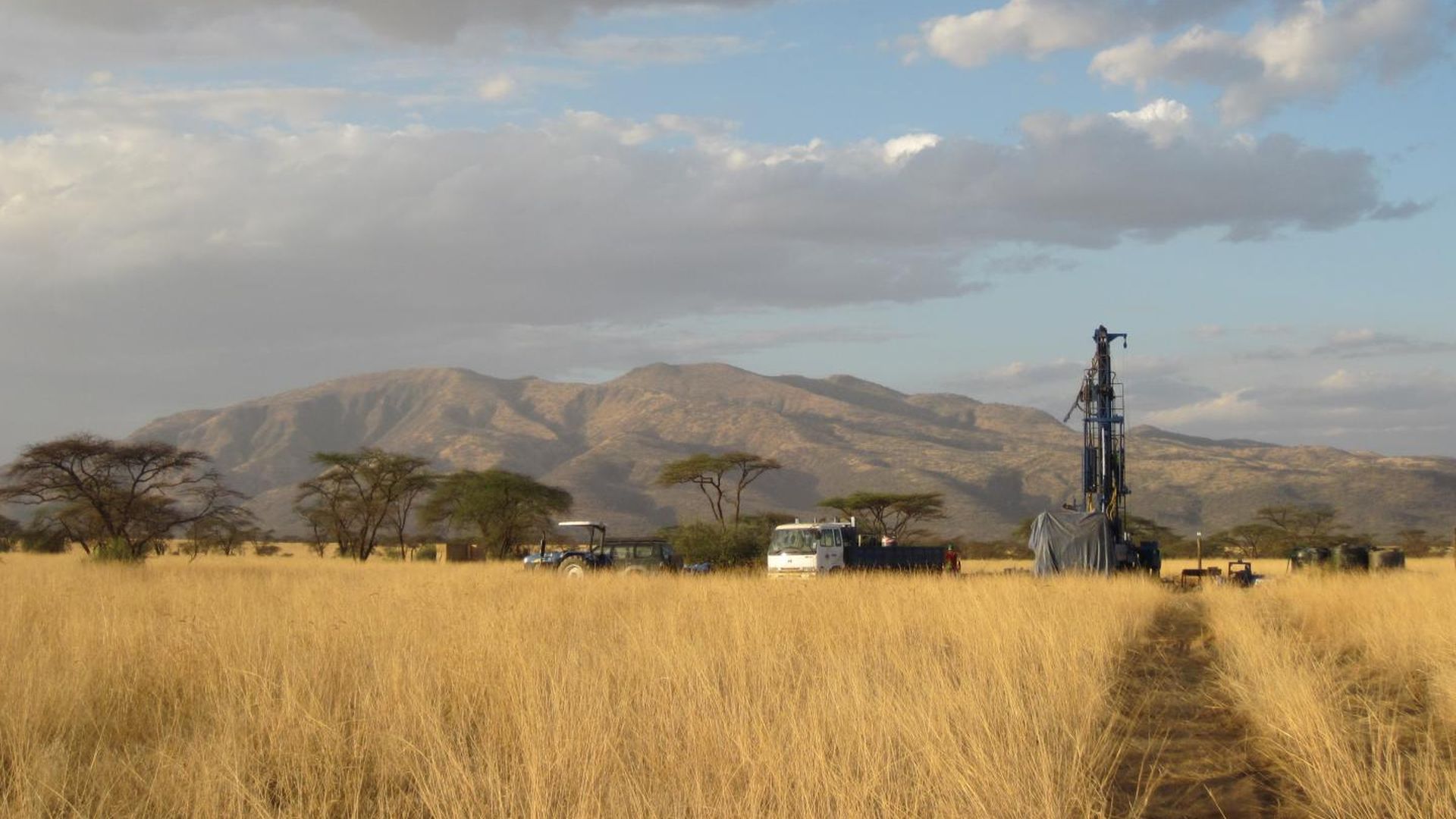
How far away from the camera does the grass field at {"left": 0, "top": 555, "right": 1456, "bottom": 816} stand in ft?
20.3

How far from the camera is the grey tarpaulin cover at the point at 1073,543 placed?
1243 inches

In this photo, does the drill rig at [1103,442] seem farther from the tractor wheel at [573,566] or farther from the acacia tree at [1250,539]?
the acacia tree at [1250,539]

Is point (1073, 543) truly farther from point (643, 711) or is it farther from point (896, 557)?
point (643, 711)

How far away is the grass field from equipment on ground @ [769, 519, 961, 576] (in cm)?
1274

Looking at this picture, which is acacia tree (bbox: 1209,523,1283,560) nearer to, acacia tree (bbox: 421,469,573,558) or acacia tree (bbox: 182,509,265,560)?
acacia tree (bbox: 421,469,573,558)

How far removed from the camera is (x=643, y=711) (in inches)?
326

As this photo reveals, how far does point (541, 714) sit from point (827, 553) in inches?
828

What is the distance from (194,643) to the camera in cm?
1055

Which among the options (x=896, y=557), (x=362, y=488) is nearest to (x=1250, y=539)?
(x=362, y=488)

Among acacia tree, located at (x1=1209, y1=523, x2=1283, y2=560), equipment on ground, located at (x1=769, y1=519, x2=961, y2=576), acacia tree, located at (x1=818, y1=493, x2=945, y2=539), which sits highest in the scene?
acacia tree, located at (x1=818, y1=493, x2=945, y2=539)

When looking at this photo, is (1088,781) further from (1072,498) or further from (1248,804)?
(1072,498)

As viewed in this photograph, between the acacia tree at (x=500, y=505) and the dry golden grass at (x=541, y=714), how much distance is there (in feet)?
149

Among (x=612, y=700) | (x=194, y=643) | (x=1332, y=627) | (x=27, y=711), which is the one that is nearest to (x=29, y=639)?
(x=194, y=643)

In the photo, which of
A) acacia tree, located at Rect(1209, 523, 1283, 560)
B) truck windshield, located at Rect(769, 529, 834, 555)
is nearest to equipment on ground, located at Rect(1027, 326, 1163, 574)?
truck windshield, located at Rect(769, 529, 834, 555)
